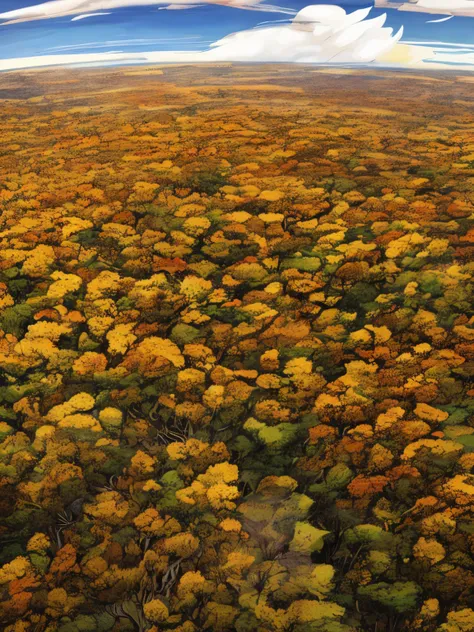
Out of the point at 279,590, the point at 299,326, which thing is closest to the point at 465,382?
the point at 299,326

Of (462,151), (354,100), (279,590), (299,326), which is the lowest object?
(279,590)

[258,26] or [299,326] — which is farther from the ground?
[258,26]

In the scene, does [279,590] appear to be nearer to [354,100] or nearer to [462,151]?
[462,151]

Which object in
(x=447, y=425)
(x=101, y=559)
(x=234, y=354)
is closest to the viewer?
(x=101, y=559)

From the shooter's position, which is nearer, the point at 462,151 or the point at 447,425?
the point at 447,425

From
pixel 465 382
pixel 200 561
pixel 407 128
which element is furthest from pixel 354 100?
pixel 200 561

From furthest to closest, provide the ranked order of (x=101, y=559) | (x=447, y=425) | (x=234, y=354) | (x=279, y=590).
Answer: (x=234, y=354), (x=447, y=425), (x=101, y=559), (x=279, y=590)
